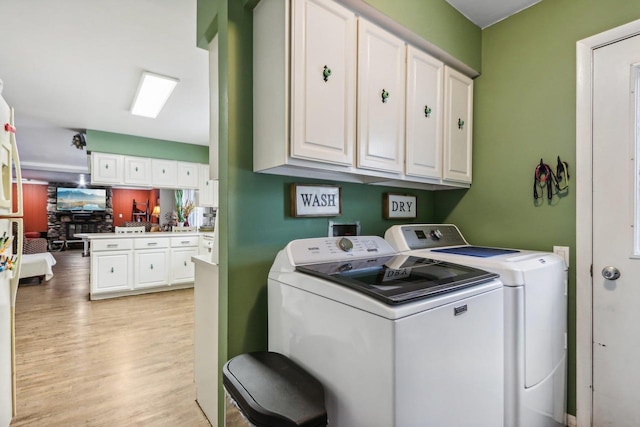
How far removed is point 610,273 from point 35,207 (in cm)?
1472

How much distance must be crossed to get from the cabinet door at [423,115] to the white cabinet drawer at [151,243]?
4.19m

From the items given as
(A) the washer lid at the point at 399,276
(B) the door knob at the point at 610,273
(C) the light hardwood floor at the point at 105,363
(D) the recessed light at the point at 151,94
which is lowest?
(C) the light hardwood floor at the point at 105,363

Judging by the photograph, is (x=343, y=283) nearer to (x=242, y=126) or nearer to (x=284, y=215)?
(x=284, y=215)

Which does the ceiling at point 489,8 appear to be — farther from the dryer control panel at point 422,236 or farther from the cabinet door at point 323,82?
the dryer control panel at point 422,236

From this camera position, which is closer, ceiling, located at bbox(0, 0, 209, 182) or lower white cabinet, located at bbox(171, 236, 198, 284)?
ceiling, located at bbox(0, 0, 209, 182)

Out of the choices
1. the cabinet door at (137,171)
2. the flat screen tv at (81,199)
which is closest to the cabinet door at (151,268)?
the cabinet door at (137,171)

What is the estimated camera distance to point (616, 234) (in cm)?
158

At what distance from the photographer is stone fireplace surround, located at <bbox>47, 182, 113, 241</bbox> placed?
10.8m

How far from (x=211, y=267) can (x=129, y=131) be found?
4.13m

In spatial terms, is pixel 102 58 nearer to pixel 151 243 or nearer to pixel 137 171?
pixel 137 171

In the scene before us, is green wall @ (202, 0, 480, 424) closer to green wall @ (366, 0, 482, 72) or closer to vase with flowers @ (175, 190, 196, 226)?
green wall @ (366, 0, 482, 72)

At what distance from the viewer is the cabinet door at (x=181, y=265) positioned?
15.8ft

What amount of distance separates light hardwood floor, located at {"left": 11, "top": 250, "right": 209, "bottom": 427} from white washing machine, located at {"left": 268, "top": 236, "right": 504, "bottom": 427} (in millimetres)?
1186

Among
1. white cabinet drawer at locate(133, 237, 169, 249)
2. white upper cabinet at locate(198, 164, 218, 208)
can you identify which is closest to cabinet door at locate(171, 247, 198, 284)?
white cabinet drawer at locate(133, 237, 169, 249)
